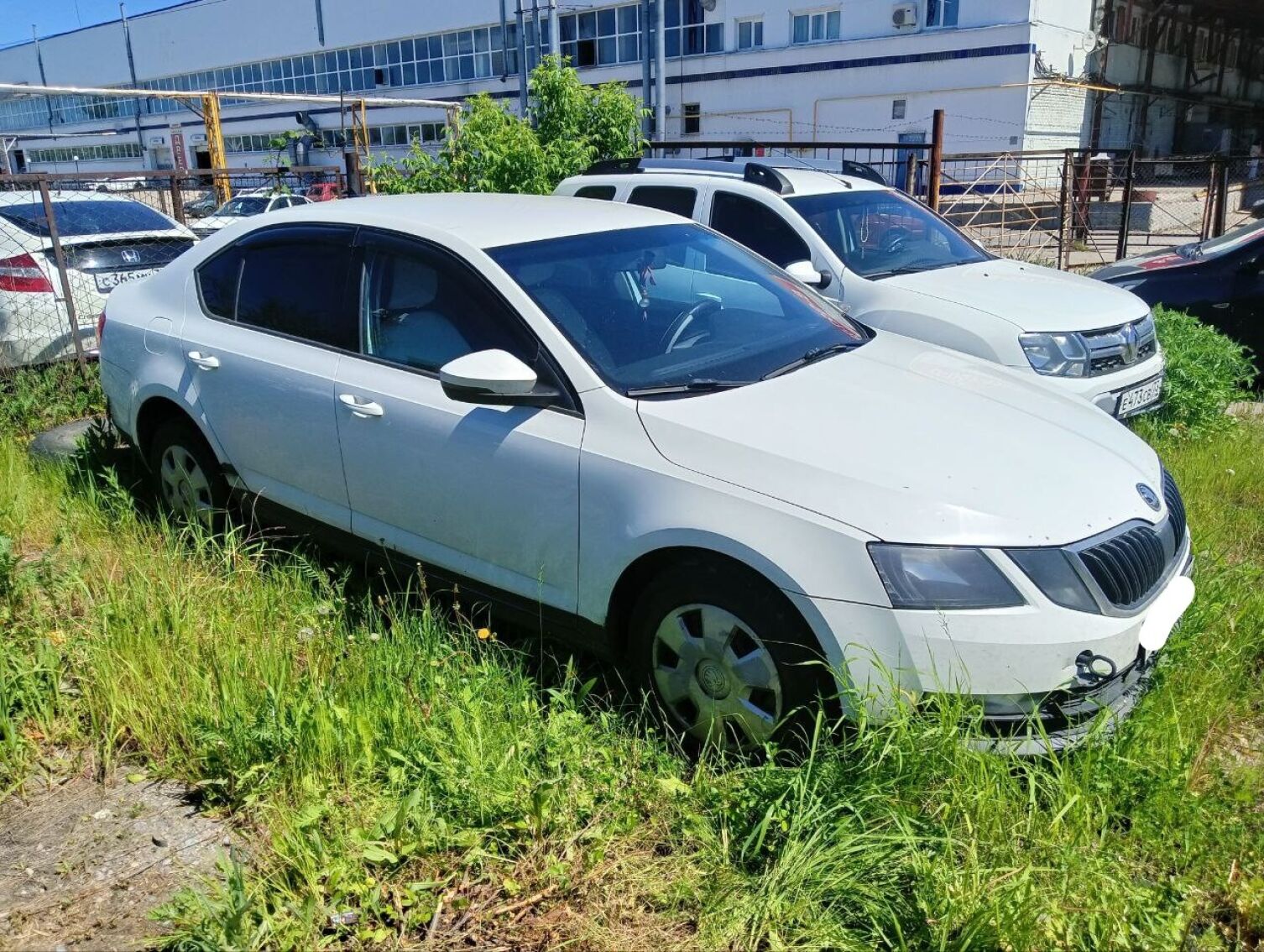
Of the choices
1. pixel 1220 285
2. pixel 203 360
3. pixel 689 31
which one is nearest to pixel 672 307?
pixel 203 360

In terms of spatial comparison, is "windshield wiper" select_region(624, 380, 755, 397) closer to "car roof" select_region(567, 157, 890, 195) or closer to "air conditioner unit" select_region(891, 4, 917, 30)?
"car roof" select_region(567, 157, 890, 195)

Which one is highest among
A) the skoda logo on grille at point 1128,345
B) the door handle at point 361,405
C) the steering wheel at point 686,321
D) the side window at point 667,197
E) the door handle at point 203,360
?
the side window at point 667,197

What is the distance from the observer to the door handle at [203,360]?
457cm

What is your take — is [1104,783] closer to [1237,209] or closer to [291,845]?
[291,845]

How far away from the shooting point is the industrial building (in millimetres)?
28281

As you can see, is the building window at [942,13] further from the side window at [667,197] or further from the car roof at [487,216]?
the car roof at [487,216]

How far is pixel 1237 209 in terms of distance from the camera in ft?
79.9

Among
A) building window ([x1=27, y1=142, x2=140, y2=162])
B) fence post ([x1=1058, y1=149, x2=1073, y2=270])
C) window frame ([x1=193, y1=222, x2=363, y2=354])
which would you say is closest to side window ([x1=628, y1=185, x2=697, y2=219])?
window frame ([x1=193, y1=222, x2=363, y2=354])

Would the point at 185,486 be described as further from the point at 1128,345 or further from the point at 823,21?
the point at 823,21

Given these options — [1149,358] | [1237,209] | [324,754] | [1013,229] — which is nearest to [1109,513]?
[324,754]

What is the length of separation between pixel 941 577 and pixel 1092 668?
1.71 feet

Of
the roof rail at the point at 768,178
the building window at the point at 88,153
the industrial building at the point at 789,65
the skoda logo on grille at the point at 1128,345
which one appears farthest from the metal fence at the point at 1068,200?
the building window at the point at 88,153

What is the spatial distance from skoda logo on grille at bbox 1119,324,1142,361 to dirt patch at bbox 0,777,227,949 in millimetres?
5642

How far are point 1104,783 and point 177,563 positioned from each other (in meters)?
3.56
